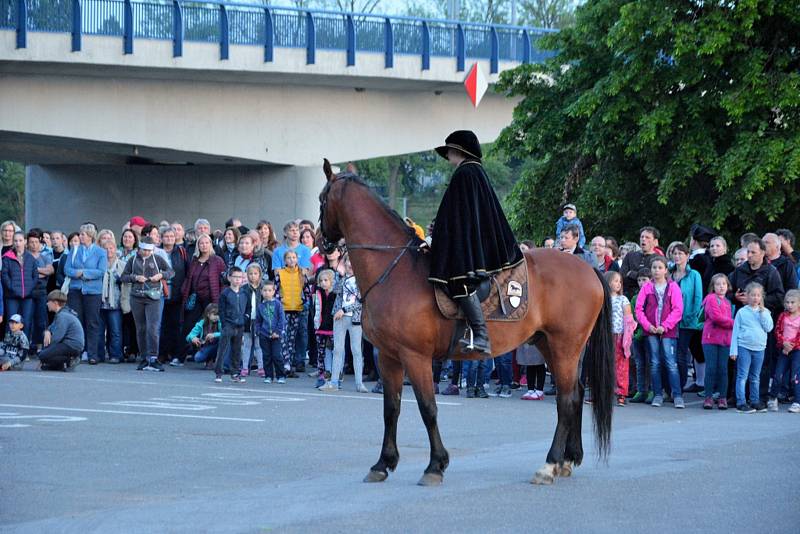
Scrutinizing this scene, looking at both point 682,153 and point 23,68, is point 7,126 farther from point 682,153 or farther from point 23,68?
point 682,153

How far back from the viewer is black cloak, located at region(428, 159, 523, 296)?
968 centimetres

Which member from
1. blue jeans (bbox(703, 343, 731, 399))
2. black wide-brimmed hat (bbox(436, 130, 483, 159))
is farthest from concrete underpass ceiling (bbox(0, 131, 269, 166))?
black wide-brimmed hat (bbox(436, 130, 483, 159))

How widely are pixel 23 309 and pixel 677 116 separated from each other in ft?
44.4

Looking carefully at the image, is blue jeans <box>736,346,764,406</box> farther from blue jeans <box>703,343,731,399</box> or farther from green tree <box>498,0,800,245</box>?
green tree <box>498,0,800,245</box>

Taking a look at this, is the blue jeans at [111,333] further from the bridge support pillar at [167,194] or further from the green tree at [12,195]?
the green tree at [12,195]

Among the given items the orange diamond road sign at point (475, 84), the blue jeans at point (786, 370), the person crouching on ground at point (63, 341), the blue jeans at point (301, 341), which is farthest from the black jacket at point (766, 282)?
the person crouching on ground at point (63, 341)

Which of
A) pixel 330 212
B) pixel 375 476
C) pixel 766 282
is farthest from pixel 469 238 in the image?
pixel 766 282

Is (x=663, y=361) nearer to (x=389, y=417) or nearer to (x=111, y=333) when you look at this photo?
(x=389, y=417)

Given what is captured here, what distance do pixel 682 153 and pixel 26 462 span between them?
16.8 metres

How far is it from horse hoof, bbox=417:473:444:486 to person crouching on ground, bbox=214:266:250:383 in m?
9.73

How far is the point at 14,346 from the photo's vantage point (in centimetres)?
2039

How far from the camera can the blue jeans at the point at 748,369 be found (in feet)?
52.4

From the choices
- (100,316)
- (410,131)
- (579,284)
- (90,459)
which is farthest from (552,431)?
(410,131)

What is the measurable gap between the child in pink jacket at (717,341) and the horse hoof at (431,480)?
7767mm
